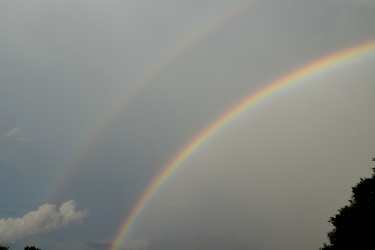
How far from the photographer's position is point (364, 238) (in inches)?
1628

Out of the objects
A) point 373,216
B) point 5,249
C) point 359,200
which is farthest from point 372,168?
point 5,249

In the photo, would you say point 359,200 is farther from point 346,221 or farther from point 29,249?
point 29,249

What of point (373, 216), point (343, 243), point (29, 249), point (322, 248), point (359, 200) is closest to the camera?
point (373, 216)

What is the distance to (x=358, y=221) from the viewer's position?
44.1m

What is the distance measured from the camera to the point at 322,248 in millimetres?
60875

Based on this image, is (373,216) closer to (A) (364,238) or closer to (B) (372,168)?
(A) (364,238)

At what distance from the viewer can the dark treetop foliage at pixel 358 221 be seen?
133ft

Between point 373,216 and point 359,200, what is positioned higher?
point 359,200

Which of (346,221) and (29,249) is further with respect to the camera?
(29,249)

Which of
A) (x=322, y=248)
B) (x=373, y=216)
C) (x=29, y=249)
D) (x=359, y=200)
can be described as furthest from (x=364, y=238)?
(x=29, y=249)

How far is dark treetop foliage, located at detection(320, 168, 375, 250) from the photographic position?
40681 millimetres

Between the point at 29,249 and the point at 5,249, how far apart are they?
36.6ft

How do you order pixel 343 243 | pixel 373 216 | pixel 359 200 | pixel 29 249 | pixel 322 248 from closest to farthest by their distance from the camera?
pixel 373 216, pixel 343 243, pixel 359 200, pixel 322 248, pixel 29 249

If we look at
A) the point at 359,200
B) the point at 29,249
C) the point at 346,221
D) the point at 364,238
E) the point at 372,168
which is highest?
the point at 29,249
